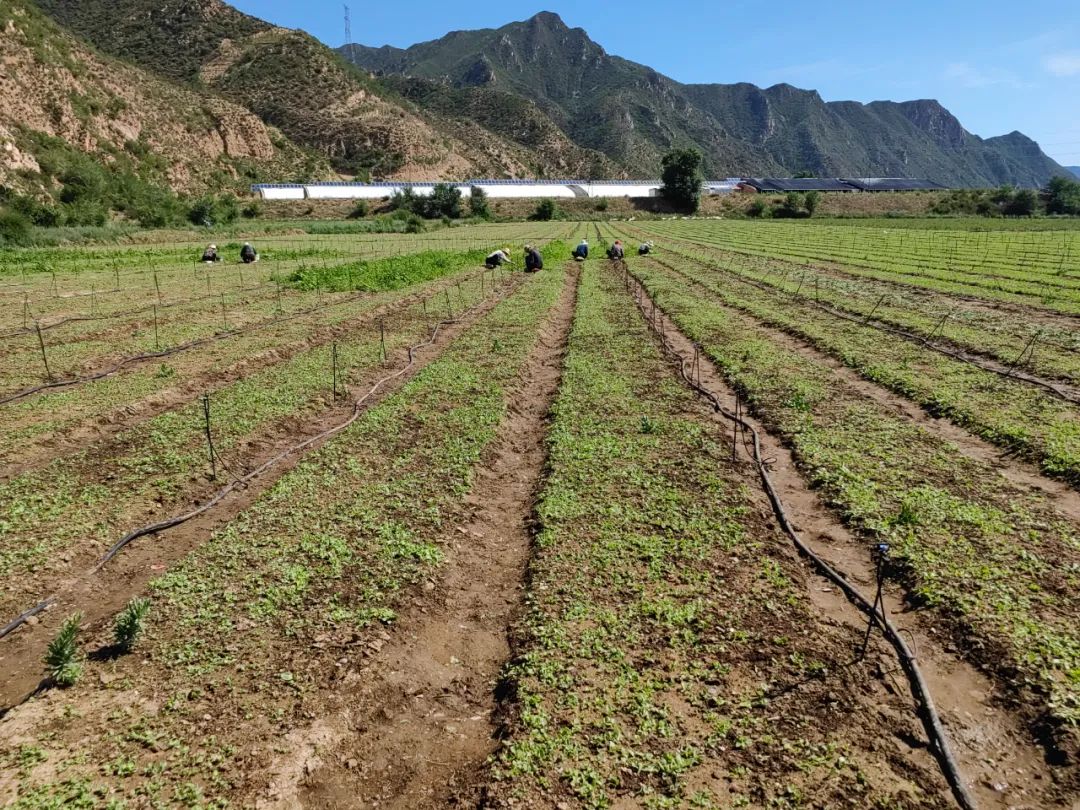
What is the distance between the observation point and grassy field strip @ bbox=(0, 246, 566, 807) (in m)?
4.34

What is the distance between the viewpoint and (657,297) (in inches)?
954

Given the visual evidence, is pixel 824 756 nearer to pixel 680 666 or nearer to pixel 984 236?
pixel 680 666

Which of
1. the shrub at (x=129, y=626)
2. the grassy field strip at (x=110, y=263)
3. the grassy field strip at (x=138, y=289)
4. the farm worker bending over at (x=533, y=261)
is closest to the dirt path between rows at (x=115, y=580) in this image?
the shrub at (x=129, y=626)

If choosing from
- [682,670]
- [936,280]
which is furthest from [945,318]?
[682,670]

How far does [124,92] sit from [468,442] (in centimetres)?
9530

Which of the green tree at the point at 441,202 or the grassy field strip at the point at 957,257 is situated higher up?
the green tree at the point at 441,202

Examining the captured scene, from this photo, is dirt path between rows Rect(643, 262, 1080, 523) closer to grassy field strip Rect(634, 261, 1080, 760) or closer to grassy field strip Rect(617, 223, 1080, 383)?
grassy field strip Rect(634, 261, 1080, 760)

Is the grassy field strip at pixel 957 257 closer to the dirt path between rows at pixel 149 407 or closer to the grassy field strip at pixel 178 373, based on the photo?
the dirt path between rows at pixel 149 407

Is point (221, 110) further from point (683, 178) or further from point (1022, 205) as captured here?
point (1022, 205)

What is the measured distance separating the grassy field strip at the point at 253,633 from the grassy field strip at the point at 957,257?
27.6 meters

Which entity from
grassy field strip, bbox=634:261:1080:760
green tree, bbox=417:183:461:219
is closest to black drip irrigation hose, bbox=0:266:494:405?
grassy field strip, bbox=634:261:1080:760

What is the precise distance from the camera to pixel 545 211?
103 metres

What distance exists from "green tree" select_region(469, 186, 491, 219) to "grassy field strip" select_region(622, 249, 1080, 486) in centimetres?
8549

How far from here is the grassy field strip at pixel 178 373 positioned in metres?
11.2
